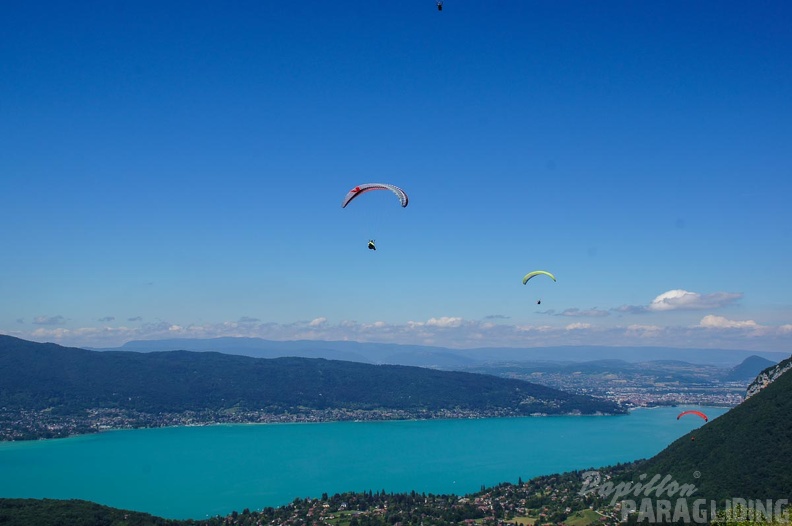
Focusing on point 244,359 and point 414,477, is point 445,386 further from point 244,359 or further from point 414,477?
point 414,477

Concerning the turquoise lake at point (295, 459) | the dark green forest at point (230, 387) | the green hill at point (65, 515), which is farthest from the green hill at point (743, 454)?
the dark green forest at point (230, 387)

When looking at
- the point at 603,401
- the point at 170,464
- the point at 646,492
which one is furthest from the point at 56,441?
the point at 603,401

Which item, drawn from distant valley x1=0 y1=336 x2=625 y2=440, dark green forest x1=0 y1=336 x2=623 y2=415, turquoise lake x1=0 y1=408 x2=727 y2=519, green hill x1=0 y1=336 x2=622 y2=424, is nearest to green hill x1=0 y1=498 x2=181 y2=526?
turquoise lake x1=0 y1=408 x2=727 y2=519

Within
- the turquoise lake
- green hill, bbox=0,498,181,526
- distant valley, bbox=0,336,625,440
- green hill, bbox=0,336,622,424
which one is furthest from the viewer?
green hill, bbox=0,336,622,424

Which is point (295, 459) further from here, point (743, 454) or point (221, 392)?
point (221, 392)

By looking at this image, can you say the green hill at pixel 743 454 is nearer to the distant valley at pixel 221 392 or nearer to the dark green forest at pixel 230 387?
the distant valley at pixel 221 392

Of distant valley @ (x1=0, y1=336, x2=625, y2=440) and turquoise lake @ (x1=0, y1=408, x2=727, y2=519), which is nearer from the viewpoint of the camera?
turquoise lake @ (x1=0, y1=408, x2=727, y2=519)

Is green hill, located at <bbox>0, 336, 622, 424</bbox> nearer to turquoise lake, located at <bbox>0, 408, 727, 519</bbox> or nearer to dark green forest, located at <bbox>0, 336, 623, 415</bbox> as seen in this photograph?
dark green forest, located at <bbox>0, 336, 623, 415</bbox>
